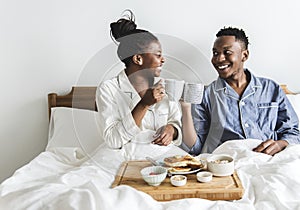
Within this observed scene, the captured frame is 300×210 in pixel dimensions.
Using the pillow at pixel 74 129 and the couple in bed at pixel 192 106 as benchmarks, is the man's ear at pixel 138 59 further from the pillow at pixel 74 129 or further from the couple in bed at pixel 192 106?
the pillow at pixel 74 129

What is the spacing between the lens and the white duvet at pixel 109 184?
1051mm

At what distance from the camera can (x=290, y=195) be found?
119 centimetres

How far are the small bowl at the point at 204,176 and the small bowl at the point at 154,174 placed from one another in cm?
11

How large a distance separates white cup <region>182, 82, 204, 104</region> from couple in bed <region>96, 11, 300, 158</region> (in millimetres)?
23

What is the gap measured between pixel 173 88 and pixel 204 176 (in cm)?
34

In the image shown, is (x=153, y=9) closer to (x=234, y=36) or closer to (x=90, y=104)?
(x=234, y=36)

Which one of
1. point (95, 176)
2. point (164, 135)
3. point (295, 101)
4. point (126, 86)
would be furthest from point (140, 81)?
point (295, 101)

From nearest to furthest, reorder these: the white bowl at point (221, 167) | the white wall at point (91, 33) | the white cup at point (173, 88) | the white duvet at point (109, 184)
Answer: the white duvet at point (109, 184) → the white bowl at point (221, 167) → the white cup at point (173, 88) → the white wall at point (91, 33)

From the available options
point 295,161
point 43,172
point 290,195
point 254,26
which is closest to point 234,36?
point 254,26

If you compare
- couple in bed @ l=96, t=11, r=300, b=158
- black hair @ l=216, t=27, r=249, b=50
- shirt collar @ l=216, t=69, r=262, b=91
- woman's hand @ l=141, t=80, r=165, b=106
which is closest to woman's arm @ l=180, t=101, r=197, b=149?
couple in bed @ l=96, t=11, r=300, b=158

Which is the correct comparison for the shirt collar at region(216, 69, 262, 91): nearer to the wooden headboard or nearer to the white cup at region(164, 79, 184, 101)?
the white cup at region(164, 79, 184, 101)

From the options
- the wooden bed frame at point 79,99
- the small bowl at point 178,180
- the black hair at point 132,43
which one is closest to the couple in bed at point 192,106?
the black hair at point 132,43

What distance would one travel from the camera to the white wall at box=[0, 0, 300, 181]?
2107mm

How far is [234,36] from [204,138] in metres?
0.56
